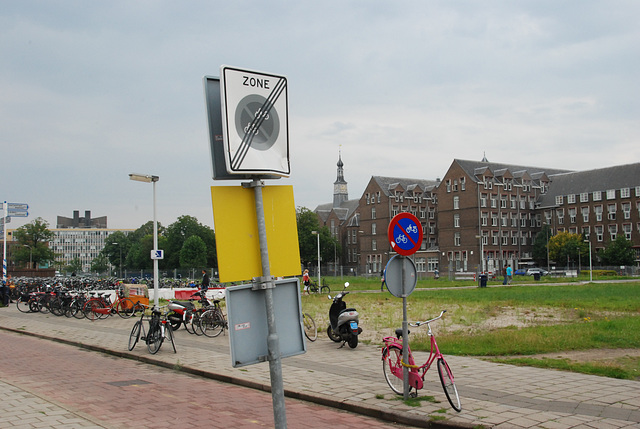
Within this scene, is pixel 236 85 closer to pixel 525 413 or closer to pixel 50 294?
pixel 525 413

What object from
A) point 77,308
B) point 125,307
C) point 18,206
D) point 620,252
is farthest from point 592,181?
point 77,308

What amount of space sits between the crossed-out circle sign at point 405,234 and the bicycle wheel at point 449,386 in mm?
1664

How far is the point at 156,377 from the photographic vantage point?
11.0 metres

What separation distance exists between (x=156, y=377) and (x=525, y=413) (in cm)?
690

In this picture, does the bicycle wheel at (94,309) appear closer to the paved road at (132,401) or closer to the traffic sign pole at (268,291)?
the paved road at (132,401)

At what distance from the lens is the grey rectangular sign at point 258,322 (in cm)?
373

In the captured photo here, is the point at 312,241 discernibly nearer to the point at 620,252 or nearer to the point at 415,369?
the point at 620,252

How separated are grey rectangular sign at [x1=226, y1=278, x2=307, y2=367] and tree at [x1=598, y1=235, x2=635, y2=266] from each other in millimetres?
79649

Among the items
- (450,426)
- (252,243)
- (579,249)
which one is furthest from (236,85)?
(579,249)

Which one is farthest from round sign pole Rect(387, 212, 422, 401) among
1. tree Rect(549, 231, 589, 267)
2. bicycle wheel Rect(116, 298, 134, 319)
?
tree Rect(549, 231, 589, 267)

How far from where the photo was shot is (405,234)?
828 centimetres

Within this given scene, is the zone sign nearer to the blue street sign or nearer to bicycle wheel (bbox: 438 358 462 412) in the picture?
bicycle wheel (bbox: 438 358 462 412)

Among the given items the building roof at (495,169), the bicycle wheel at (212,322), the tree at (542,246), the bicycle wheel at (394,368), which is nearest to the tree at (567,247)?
the tree at (542,246)

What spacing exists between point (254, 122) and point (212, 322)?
13830 millimetres
